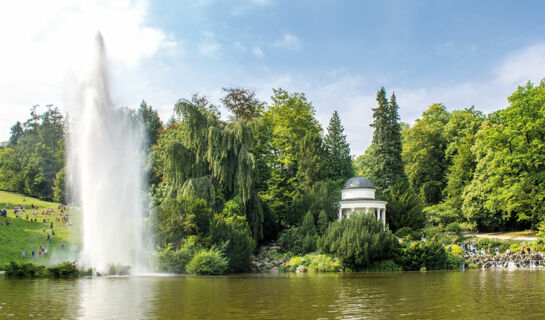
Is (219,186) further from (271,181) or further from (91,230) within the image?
(91,230)

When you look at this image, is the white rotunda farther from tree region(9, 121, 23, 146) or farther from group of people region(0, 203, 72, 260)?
tree region(9, 121, 23, 146)

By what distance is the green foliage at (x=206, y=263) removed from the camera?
28.2m

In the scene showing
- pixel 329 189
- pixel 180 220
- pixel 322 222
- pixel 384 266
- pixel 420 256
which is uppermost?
pixel 329 189

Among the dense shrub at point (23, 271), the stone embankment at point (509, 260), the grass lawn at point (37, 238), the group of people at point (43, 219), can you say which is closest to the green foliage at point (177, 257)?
the dense shrub at point (23, 271)

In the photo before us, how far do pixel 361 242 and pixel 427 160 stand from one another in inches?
1235

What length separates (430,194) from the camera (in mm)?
59094

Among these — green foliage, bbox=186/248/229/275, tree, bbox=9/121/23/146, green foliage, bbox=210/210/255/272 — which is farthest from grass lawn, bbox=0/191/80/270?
tree, bbox=9/121/23/146

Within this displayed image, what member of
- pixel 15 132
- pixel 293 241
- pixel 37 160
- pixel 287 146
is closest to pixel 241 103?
pixel 287 146

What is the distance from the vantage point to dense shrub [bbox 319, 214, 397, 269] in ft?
105

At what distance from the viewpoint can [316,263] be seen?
1336 inches

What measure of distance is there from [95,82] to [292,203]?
2555 centimetres

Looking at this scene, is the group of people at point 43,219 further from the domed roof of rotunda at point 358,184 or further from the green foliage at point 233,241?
the domed roof of rotunda at point 358,184

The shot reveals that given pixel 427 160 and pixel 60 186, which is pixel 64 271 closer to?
pixel 427 160

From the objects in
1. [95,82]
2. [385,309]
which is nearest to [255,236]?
[95,82]
